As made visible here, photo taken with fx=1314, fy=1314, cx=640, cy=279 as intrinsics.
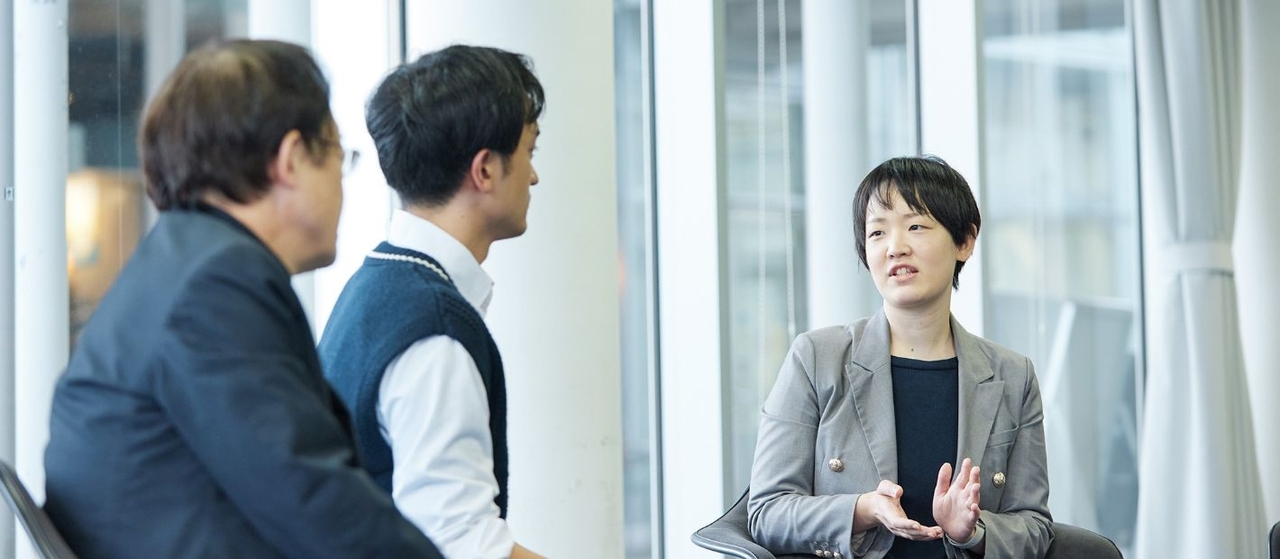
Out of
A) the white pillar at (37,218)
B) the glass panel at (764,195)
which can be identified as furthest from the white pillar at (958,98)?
the white pillar at (37,218)

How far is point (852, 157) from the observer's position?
4426 millimetres

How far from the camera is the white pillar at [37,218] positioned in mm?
2406

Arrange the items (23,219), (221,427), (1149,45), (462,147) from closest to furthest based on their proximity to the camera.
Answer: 1. (221,427)
2. (462,147)
3. (23,219)
4. (1149,45)

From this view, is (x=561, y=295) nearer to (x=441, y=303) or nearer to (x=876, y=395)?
(x=876, y=395)

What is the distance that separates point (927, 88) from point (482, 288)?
3190mm

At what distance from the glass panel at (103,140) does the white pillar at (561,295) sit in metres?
0.61

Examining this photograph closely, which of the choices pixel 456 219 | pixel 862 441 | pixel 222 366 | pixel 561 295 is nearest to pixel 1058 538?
pixel 862 441

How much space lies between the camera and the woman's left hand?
2.16m

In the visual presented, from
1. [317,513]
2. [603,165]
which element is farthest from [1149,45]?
[317,513]

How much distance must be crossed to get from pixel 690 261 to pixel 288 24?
1.35 meters

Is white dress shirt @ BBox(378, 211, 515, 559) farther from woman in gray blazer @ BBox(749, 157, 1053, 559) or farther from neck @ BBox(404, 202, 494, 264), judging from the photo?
woman in gray blazer @ BBox(749, 157, 1053, 559)

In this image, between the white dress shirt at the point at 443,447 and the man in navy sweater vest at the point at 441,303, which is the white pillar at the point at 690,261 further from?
the white dress shirt at the point at 443,447

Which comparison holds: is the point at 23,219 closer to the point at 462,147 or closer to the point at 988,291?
the point at 462,147

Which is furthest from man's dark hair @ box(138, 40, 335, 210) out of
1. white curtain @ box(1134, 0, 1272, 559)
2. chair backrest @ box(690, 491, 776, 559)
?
white curtain @ box(1134, 0, 1272, 559)
